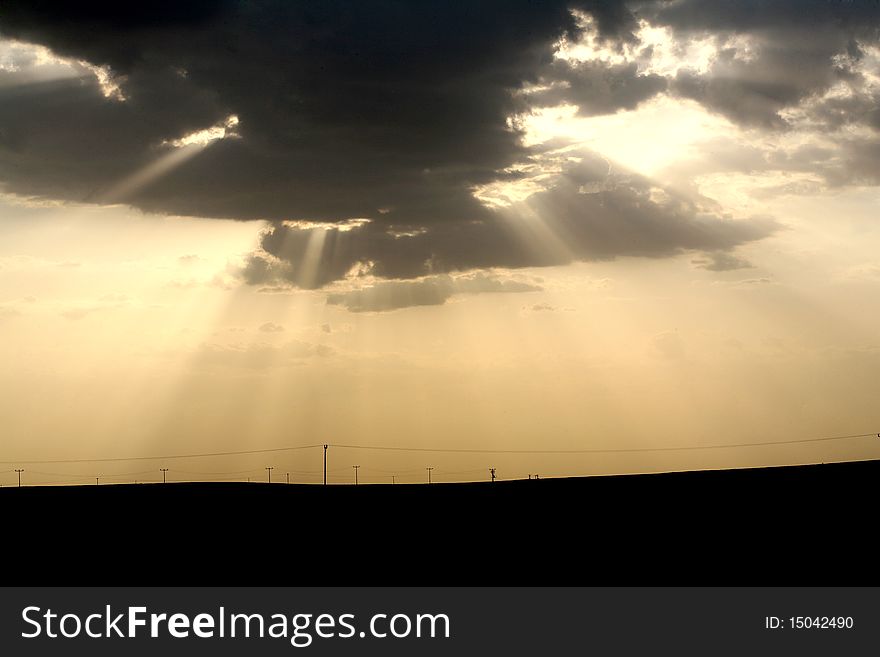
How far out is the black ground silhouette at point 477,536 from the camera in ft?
272

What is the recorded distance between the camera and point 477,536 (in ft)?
292

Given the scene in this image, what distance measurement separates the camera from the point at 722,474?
107 metres

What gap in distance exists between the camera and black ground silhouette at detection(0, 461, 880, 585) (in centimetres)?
8281

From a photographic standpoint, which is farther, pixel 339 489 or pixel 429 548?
pixel 339 489

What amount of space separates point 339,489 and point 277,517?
17558 millimetres
